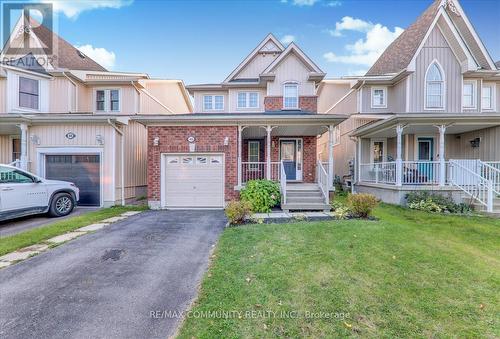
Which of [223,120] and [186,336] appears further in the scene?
[223,120]

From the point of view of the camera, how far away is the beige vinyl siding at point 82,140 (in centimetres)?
1053

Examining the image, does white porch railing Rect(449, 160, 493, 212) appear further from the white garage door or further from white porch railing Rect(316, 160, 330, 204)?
the white garage door

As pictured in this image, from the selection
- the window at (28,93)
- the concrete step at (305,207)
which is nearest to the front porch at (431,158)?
the concrete step at (305,207)

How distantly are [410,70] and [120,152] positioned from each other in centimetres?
1507

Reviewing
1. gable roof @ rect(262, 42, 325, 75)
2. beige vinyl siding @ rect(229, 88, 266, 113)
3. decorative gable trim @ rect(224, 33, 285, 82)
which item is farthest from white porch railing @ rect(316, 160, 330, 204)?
decorative gable trim @ rect(224, 33, 285, 82)

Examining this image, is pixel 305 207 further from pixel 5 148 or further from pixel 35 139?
pixel 5 148

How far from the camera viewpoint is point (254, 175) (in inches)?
462

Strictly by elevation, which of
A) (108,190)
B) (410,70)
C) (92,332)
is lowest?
(92,332)

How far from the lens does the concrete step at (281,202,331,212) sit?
8930mm

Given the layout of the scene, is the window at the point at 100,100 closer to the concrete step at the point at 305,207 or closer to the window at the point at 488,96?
the concrete step at the point at 305,207

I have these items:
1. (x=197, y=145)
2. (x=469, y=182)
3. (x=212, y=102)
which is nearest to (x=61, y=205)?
(x=197, y=145)

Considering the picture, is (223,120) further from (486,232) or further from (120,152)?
(486,232)

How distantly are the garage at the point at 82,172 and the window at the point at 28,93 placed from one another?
4202 mm

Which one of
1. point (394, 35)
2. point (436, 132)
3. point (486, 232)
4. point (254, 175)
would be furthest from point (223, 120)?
point (394, 35)
